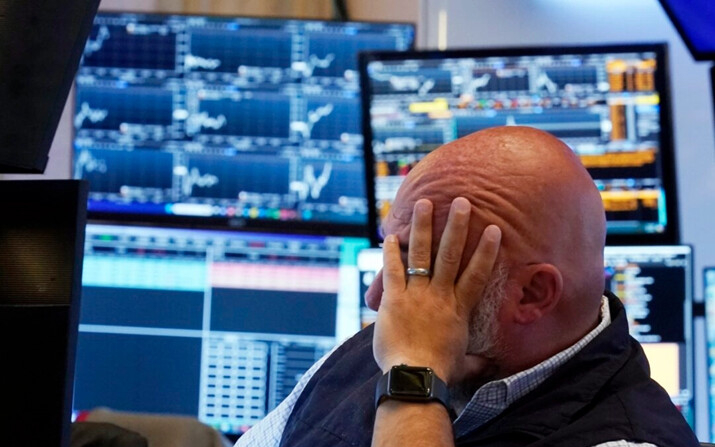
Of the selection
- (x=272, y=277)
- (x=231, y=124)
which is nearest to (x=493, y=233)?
(x=272, y=277)

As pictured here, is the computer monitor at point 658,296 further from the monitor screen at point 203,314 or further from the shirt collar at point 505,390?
the shirt collar at point 505,390

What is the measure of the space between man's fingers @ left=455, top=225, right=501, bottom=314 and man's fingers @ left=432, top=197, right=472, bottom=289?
0.05ft

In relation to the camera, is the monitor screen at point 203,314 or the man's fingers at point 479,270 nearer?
the man's fingers at point 479,270

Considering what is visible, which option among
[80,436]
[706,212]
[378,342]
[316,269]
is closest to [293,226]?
[316,269]

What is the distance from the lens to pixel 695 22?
2.02 metres

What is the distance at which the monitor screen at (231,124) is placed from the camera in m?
2.61

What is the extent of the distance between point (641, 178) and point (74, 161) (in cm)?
144

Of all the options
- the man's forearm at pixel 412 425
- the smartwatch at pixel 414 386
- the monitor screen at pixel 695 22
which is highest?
the monitor screen at pixel 695 22

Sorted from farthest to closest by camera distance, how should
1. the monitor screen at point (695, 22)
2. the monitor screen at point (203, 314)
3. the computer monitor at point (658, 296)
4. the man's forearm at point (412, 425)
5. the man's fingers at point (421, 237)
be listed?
1. the monitor screen at point (203, 314)
2. the computer monitor at point (658, 296)
3. the monitor screen at point (695, 22)
4. the man's fingers at point (421, 237)
5. the man's forearm at point (412, 425)

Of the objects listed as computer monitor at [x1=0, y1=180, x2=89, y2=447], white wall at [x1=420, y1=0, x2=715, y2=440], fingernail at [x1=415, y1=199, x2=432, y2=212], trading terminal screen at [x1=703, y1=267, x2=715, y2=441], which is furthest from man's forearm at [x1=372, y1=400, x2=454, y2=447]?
white wall at [x1=420, y1=0, x2=715, y2=440]

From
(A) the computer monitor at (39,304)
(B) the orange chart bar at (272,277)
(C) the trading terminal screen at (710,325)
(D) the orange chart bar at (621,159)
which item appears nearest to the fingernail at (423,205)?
(A) the computer monitor at (39,304)

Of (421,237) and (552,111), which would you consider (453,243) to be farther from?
(552,111)

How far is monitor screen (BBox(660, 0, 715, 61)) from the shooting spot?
1956 mm

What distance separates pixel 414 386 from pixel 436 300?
0.11 meters
